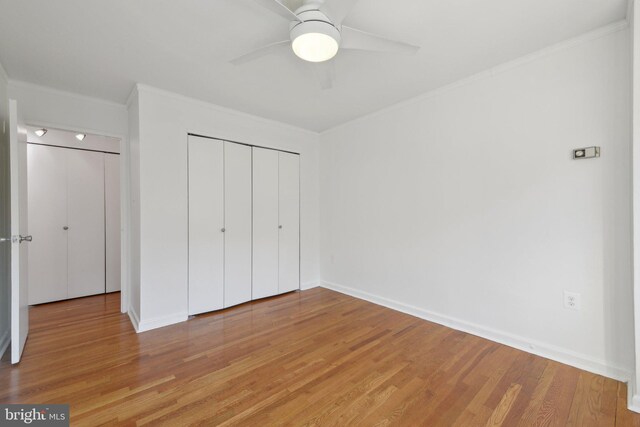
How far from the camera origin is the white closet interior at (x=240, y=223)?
3.12 meters

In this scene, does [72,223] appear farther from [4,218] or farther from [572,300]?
[572,300]

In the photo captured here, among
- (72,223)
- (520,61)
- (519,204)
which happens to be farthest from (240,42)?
(72,223)

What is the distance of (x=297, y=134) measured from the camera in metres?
4.10

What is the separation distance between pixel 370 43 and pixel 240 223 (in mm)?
2489

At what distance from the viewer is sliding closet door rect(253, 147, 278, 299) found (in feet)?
11.9

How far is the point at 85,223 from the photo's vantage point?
3848 millimetres

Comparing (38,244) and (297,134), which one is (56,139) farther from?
(297,134)

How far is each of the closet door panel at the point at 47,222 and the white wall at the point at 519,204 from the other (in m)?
4.04

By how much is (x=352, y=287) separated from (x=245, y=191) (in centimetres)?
192

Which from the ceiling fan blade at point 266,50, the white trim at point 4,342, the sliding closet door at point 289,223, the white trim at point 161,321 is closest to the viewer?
the ceiling fan blade at point 266,50

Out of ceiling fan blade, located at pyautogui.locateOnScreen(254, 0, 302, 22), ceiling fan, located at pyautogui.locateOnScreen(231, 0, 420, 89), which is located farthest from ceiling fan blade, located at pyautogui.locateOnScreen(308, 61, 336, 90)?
ceiling fan blade, located at pyautogui.locateOnScreen(254, 0, 302, 22)

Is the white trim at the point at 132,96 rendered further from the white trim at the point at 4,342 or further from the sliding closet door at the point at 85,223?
the white trim at the point at 4,342

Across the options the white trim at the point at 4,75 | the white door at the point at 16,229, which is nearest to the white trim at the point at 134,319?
the white door at the point at 16,229

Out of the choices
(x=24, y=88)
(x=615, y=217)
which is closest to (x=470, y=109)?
(x=615, y=217)
